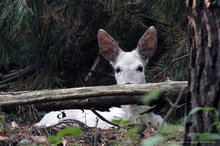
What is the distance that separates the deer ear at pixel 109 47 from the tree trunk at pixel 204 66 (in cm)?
427

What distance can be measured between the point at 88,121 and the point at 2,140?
2.39 m

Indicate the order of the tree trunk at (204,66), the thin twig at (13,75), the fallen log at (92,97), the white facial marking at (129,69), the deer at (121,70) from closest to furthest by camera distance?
the tree trunk at (204,66) < the fallen log at (92,97) < the deer at (121,70) < the white facial marking at (129,69) < the thin twig at (13,75)

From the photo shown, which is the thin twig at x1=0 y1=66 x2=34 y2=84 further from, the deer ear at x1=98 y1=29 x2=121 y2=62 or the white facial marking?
the white facial marking

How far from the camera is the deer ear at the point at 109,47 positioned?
25.0ft

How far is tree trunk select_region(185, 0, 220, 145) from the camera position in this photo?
316cm

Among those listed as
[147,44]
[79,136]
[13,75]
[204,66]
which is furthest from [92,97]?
[13,75]

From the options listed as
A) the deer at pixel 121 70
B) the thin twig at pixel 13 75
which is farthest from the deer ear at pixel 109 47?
the thin twig at pixel 13 75

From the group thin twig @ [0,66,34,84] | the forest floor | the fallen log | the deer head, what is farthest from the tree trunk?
thin twig @ [0,66,34,84]

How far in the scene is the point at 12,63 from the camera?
32.1 ft

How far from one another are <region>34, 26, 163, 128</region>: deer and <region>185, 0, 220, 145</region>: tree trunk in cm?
329

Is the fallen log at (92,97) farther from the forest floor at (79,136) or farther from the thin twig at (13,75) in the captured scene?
the thin twig at (13,75)

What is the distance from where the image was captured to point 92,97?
15.7 ft

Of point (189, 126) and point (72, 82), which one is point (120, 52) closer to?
point (72, 82)

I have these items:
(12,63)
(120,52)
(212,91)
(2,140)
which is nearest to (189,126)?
(212,91)
